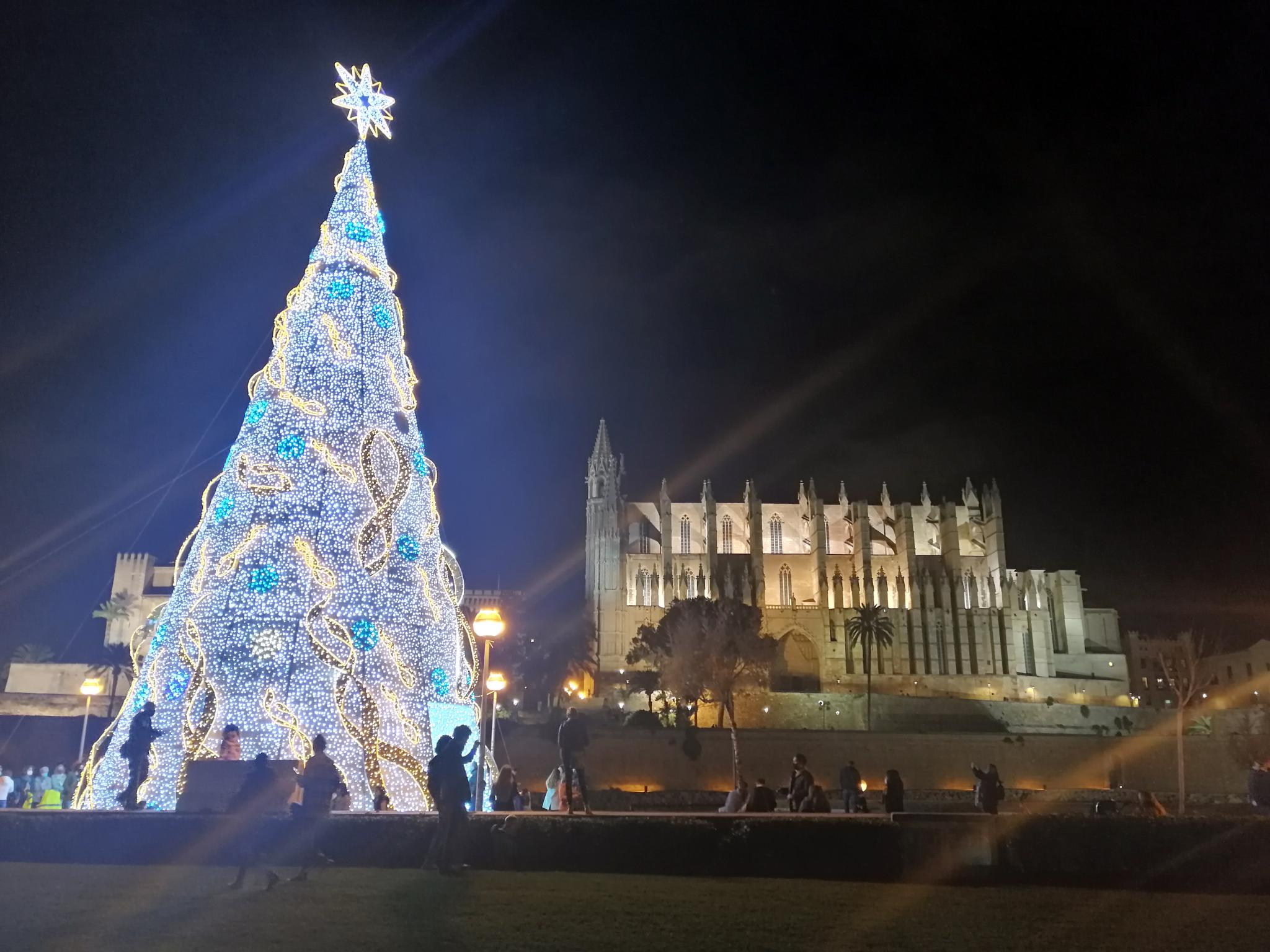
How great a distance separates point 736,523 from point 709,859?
61.0 meters

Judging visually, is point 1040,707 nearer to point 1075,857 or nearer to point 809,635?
point 809,635

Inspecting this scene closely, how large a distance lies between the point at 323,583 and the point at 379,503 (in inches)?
51.2

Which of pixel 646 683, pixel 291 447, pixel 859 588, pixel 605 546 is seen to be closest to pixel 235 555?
pixel 291 447

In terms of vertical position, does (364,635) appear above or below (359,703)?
above

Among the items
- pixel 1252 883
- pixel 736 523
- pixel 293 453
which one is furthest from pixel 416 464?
pixel 736 523

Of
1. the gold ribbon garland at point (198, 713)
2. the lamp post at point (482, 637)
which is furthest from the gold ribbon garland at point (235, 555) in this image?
the lamp post at point (482, 637)

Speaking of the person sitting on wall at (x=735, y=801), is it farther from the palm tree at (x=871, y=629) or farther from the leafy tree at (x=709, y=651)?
the palm tree at (x=871, y=629)

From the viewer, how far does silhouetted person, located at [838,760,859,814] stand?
13.8m

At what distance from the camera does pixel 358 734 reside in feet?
37.1

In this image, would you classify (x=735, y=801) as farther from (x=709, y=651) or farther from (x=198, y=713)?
(x=709, y=651)

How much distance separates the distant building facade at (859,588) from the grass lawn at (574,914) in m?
49.1

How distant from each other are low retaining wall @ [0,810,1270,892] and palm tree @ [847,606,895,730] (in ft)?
148

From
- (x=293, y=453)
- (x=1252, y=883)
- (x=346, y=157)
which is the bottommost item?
(x=1252, y=883)

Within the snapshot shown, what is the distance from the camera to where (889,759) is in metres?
39.5
